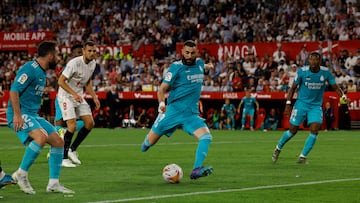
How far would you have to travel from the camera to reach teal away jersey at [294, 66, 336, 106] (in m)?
17.5

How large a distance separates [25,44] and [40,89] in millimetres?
38178

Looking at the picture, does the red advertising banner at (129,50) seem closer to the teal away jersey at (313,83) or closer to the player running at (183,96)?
the teal away jersey at (313,83)

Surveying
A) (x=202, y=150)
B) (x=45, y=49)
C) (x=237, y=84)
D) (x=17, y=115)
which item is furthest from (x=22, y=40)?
(x=17, y=115)

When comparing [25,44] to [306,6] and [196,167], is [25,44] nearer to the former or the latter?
[306,6]

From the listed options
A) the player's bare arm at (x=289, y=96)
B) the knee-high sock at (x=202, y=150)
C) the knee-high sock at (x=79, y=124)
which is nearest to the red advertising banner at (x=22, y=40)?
the knee-high sock at (x=79, y=124)

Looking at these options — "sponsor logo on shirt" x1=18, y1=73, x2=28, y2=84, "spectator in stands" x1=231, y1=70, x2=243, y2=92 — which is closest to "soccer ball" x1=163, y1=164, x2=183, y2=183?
"sponsor logo on shirt" x1=18, y1=73, x2=28, y2=84

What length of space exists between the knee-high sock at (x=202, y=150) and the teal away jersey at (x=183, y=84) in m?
0.66

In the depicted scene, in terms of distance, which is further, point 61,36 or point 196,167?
point 61,36

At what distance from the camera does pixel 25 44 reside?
49.2 meters

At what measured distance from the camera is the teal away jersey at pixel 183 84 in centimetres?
1406

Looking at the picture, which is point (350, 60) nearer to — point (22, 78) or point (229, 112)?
point (229, 112)

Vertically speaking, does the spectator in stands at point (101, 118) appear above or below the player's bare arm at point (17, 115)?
below

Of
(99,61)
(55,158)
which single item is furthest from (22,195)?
(99,61)

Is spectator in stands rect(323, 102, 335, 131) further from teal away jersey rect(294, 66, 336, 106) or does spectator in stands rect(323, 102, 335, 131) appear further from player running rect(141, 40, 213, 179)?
player running rect(141, 40, 213, 179)
